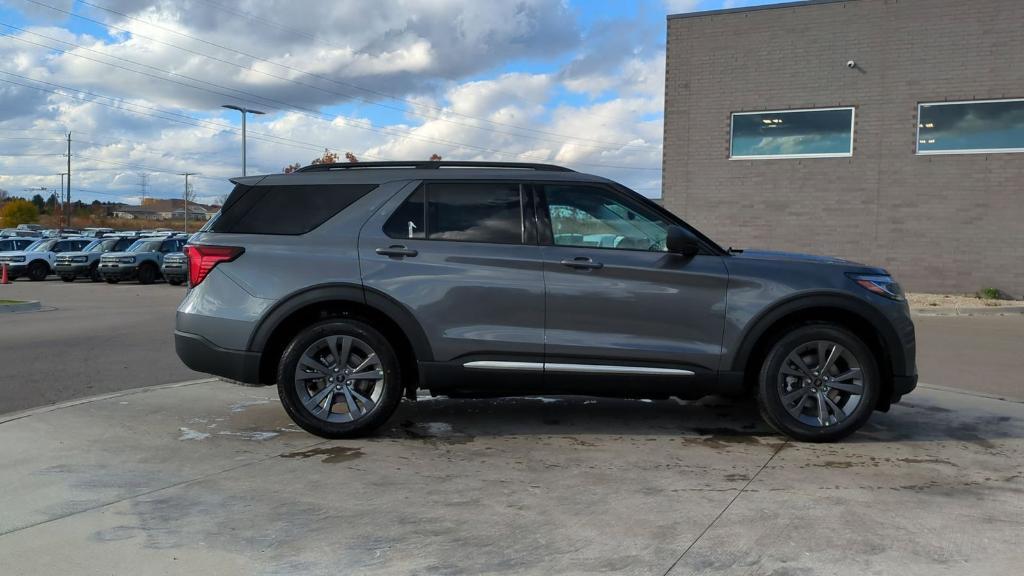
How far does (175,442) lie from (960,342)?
10742 mm

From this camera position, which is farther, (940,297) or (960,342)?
(940,297)

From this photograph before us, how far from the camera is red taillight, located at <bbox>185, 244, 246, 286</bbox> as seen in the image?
18.2 feet

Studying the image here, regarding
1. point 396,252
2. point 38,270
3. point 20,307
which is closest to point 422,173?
point 396,252

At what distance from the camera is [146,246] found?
92.3ft

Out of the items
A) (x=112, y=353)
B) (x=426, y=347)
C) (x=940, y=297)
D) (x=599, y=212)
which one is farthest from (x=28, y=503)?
(x=940, y=297)

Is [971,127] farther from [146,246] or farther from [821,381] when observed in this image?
[146,246]

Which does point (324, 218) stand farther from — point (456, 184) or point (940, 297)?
point (940, 297)

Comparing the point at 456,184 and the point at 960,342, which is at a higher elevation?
the point at 456,184

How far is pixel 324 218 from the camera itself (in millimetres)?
5629

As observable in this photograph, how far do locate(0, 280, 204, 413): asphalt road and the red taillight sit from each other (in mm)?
2490

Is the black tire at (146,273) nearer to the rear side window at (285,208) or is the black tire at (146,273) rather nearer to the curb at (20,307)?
the curb at (20,307)

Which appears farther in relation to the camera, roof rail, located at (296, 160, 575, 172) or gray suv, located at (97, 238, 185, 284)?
gray suv, located at (97, 238, 185, 284)

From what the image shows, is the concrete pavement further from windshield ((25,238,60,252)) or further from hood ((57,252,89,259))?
windshield ((25,238,60,252))

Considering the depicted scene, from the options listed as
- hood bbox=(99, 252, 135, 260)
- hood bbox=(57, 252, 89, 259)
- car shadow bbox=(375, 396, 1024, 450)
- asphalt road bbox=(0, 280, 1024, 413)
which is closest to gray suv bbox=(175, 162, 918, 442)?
car shadow bbox=(375, 396, 1024, 450)
